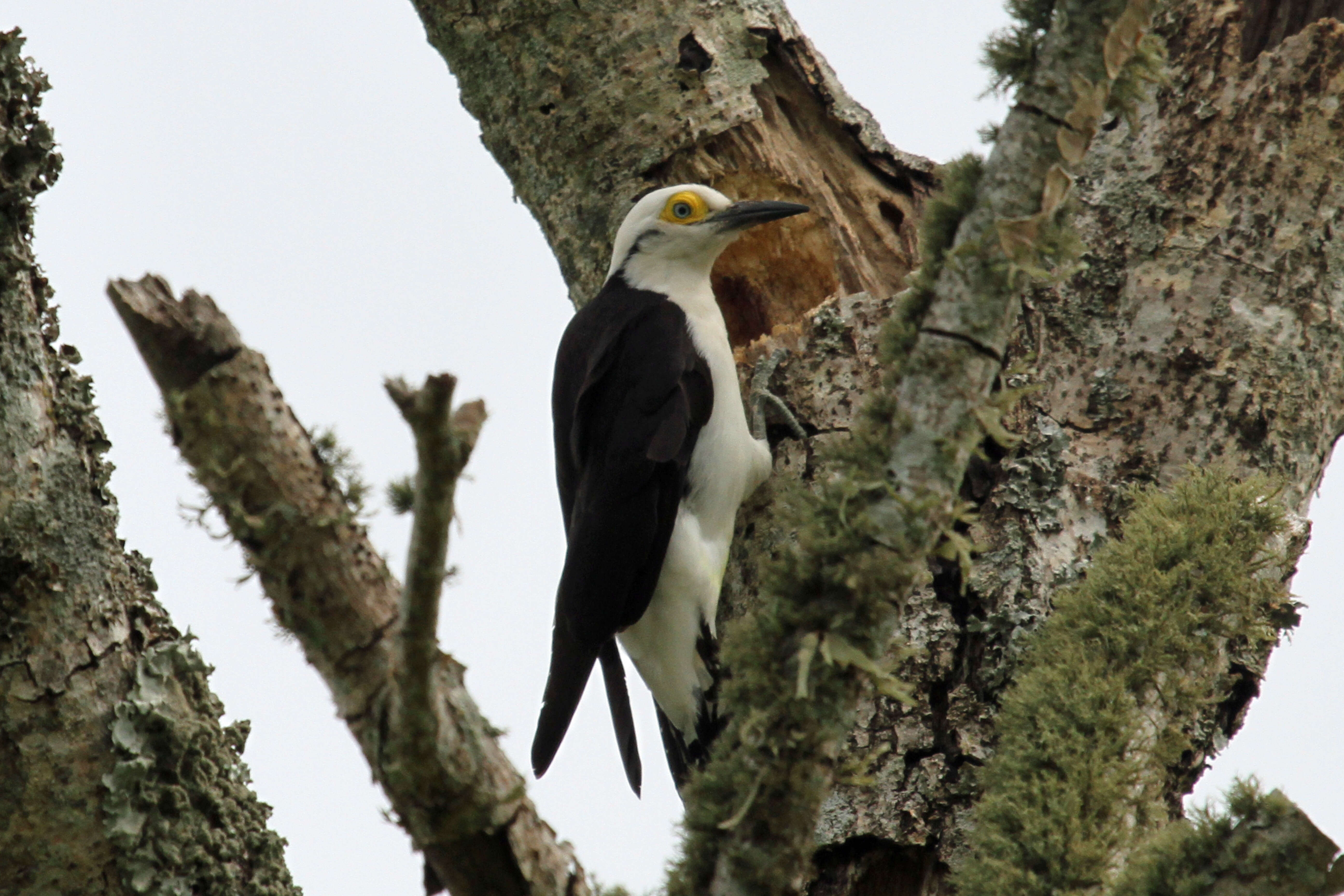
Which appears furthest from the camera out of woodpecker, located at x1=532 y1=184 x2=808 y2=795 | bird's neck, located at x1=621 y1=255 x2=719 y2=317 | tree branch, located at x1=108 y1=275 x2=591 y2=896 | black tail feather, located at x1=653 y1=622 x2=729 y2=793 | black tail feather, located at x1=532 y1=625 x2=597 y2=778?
bird's neck, located at x1=621 y1=255 x2=719 y2=317

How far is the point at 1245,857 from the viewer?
1.92 metres

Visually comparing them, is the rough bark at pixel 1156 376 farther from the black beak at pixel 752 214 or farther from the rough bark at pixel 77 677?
the rough bark at pixel 77 677

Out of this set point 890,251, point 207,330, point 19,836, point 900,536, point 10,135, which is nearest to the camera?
point 207,330

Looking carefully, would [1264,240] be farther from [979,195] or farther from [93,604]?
[93,604]

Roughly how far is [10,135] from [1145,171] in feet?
9.46

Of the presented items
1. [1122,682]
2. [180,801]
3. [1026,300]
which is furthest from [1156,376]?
[180,801]

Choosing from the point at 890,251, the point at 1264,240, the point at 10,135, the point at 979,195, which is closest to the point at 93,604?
the point at 10,135

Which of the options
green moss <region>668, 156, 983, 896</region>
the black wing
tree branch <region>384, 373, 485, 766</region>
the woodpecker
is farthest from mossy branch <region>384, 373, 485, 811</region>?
the woodpecker

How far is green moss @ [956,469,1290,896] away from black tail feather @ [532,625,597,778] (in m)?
1.10

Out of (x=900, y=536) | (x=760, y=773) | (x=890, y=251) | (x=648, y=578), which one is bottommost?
(x=760, y=773)

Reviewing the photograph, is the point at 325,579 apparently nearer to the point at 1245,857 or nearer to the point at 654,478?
the point at 1245,857

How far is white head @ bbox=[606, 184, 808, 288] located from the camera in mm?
4184

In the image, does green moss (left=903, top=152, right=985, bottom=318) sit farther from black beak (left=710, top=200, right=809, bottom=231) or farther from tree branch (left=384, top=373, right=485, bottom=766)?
black beak (left=710, top=200, right=809, bottom=231)

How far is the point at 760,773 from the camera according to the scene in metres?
1.92
